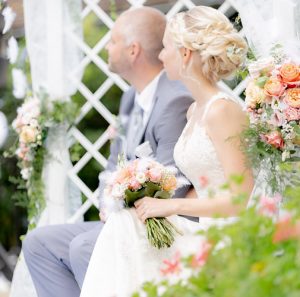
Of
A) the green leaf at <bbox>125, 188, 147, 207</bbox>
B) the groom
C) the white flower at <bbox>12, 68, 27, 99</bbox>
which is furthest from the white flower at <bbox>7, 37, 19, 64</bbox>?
the green leaf at <bbox>125, 188, 147, 207</bbox>

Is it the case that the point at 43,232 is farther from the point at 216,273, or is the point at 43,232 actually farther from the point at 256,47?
the point at 216,273

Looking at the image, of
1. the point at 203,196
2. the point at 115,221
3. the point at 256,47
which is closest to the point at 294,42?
the point at 256,47

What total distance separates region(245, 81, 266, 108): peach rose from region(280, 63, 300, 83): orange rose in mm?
97

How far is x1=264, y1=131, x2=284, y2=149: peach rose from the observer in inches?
115

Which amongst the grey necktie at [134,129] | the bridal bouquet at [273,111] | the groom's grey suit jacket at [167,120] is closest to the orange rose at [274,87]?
the bridal bouquet at [273,111]

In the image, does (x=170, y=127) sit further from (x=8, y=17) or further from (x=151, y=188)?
(x=8, y=17)

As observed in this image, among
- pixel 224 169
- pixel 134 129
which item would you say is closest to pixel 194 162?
pixel 224 169

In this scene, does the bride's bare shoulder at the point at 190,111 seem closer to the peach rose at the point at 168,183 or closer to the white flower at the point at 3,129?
the peach rose at the point at 168,183

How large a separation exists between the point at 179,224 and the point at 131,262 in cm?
27

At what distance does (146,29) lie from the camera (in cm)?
386

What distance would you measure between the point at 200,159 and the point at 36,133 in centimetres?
142

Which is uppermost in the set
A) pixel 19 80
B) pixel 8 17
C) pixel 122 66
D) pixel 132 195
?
pixel 8 17

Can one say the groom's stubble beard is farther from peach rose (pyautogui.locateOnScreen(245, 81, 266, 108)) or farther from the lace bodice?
peach rose (pyautogui.locateOnScreen(245, 81, 266, 108))

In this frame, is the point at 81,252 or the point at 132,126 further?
the point at 132,126
